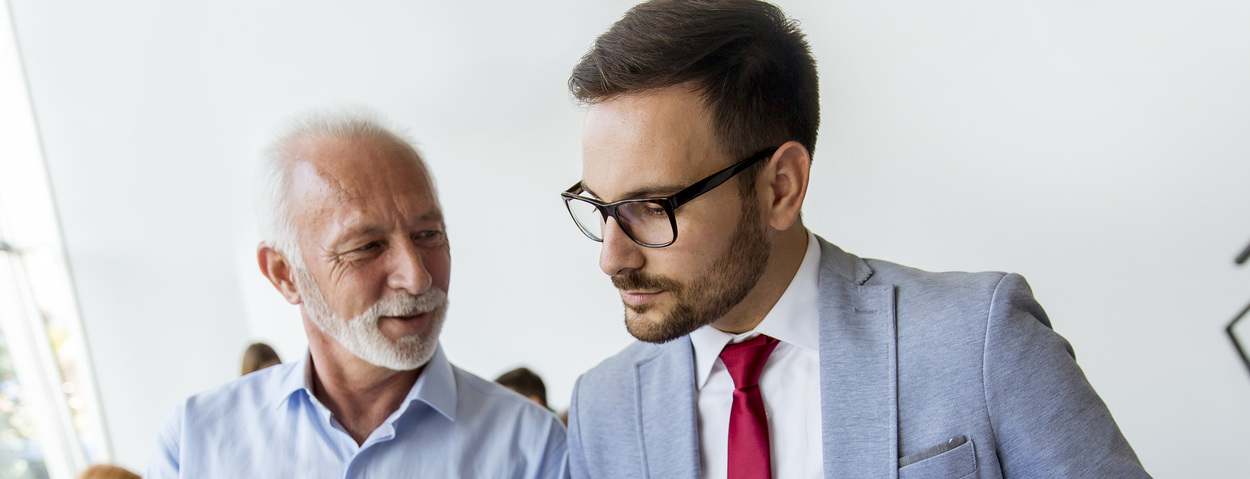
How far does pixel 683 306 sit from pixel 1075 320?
2681 mm

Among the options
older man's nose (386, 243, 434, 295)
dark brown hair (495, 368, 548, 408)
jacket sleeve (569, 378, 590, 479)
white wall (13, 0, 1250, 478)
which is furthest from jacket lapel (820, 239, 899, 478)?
white wall (13, 0, 1250, 478)

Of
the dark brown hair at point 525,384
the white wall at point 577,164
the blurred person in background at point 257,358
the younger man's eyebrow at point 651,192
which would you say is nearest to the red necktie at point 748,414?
the younger man's eyebrow at point 651,192

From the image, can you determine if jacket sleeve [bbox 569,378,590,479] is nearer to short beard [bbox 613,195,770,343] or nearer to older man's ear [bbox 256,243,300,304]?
short beard [bbox 613,195,770,343]

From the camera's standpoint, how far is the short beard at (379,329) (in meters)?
1.75

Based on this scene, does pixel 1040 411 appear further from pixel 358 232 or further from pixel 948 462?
pixel 358 232

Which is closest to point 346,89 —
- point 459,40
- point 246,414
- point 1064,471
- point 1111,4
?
point 459,40

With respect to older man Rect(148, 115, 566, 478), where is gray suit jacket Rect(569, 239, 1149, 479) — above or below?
below

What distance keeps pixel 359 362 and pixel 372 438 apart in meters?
0.18

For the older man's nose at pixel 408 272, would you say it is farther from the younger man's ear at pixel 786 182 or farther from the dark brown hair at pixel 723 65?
the younger man's ear at pixel 786 182

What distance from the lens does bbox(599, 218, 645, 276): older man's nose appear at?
143 centimetres

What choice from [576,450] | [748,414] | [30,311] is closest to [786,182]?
[748,414]

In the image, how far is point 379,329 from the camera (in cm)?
176

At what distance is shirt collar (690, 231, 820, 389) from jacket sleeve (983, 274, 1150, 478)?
0.32 m

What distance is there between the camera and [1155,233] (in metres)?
3.27
